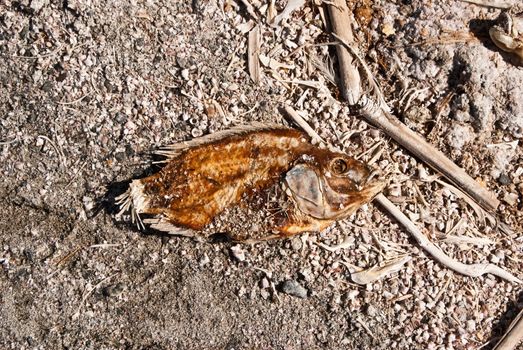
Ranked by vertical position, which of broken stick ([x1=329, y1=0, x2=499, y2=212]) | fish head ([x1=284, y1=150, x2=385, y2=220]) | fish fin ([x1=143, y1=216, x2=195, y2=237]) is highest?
broken stick ([x1=329, y1=0, x2=499, y2=212])

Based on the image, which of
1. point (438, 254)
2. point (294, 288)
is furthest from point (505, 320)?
point (294, 288)

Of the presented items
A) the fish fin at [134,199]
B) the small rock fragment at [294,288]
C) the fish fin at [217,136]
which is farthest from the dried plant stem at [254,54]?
the small rock fragment at [294,288]

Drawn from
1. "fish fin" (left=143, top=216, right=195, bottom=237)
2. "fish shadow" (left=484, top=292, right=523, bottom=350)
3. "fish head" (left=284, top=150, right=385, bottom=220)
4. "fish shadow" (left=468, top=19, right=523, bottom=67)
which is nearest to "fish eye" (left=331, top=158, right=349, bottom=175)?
"fish head" (left=284, top=150, right=385, bottom=220)

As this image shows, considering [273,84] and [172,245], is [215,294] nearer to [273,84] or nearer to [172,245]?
[172,245]

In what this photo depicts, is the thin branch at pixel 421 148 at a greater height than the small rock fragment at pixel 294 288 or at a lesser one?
greater

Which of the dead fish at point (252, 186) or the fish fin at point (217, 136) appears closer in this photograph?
the dead fish at point (252, 186)

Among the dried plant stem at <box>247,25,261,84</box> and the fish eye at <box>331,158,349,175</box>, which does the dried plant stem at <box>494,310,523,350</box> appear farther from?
the dried plant stem at <box>247,25,261,84</box>

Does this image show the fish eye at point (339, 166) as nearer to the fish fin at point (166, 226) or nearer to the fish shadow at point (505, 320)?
the fish fin at point (166, 226)
